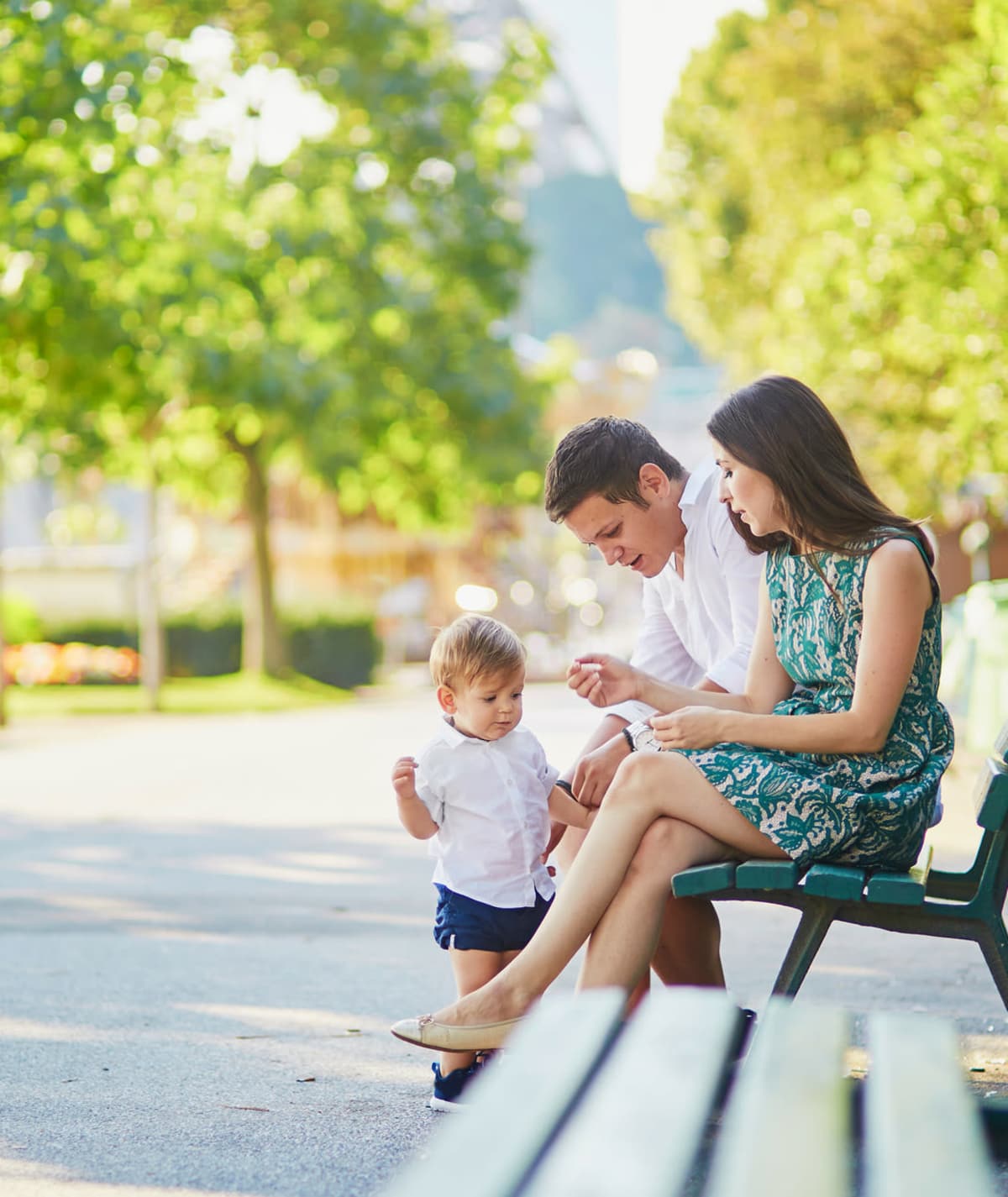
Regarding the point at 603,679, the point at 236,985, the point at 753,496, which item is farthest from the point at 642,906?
the point at 236,985

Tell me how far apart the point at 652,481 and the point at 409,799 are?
106 cm

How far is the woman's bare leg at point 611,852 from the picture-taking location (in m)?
3.67

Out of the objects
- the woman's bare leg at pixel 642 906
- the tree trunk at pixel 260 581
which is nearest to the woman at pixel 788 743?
the woman's bare leg at pixel 642 906

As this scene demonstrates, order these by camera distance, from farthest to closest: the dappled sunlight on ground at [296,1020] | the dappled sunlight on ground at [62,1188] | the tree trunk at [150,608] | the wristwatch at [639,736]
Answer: the tree trunk at [150,608]
the dappled sunlight on ground at [296,1020]
the wristwatch at [639,736]
the dappled sunlight on ground at [62,1188]

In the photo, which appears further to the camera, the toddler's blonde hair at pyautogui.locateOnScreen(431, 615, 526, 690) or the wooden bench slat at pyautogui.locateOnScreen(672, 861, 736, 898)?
the toddler's blonde hair at pyautogui.locateOnScreen(431, 615, 526, 690)

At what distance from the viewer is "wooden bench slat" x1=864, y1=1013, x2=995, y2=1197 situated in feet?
5.71

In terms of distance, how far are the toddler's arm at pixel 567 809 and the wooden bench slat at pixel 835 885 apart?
674 millimetres

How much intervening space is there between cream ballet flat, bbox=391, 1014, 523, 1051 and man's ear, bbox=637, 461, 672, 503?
143 cm

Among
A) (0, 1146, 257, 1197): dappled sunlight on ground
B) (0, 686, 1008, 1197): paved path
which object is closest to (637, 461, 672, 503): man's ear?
(0, 686, 1008, 1197): paved path

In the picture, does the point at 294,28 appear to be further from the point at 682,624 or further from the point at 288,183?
the point at 682,624

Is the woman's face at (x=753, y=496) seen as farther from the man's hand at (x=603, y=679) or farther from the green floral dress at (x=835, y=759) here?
the man's hand at (x=603, y=679)

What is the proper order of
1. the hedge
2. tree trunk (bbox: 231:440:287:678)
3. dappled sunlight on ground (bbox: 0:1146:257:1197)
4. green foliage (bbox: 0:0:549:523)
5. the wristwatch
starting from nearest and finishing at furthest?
dappled sunlight on ground (bbox: 0:1146:257:1197)
the wristwatch
green foliage (bbox: 0:0:549:523)
tree trunk (bbox: 231:440:287:678)
the hedge

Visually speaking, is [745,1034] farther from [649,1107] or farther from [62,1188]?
[649,1107]

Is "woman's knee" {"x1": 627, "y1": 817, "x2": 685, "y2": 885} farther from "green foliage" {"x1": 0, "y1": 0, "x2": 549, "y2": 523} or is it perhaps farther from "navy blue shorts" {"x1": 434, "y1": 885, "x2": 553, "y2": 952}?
"green foliage" {"x1": 0, "y1": 0, "x2": 549, "y2": 523}
